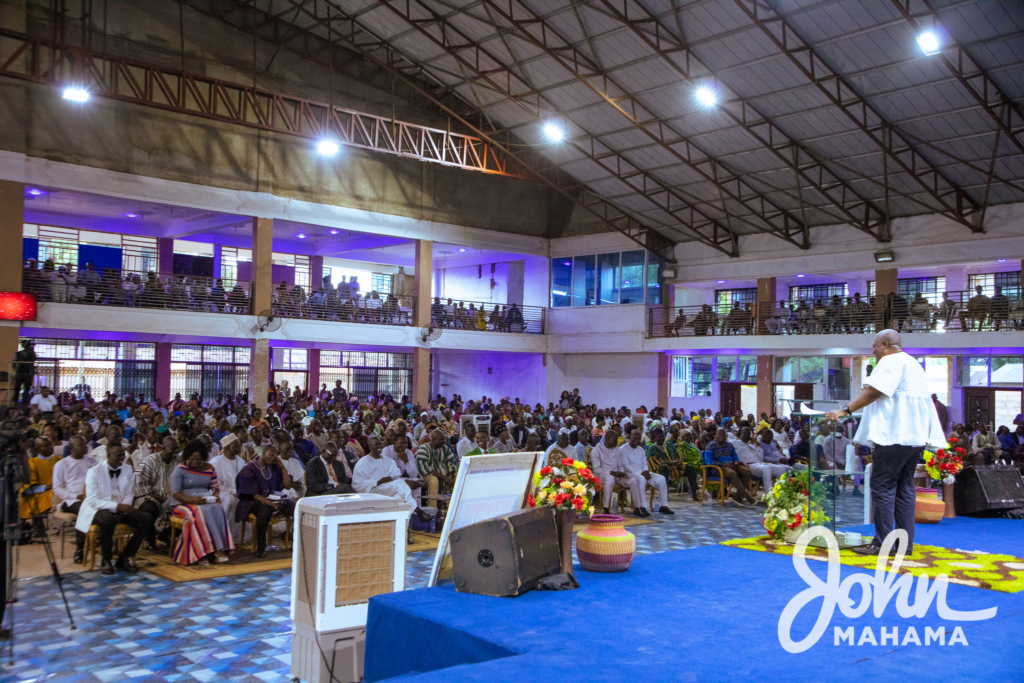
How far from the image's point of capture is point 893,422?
205 inches

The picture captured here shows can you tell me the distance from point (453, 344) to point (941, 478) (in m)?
16.2

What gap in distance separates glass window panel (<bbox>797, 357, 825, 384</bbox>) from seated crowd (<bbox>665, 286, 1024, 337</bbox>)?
1.49m

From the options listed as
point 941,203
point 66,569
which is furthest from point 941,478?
point 941,203

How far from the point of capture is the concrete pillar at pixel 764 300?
21.5 m

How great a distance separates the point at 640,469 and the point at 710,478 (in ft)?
6.15

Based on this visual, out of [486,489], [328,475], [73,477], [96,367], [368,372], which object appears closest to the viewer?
[486,489]

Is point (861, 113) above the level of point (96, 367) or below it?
above

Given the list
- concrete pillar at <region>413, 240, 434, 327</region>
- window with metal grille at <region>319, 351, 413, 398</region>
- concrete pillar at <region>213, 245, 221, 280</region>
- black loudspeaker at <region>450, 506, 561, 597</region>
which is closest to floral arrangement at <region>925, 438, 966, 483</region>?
black loudspeaker at <region>450, 506, 561, 597</region>

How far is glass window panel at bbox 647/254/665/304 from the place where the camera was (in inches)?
923

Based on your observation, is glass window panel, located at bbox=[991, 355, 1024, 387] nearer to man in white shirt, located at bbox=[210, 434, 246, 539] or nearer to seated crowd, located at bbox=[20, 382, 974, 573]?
seated crowd, located at bbox=[20, 382, 974, 573]

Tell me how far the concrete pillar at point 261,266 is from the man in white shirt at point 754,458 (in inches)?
442

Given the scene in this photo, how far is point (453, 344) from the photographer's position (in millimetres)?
22656

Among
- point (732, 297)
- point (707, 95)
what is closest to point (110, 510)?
point (707, 95)

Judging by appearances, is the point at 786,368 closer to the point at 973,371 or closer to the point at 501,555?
the point at 973,371
